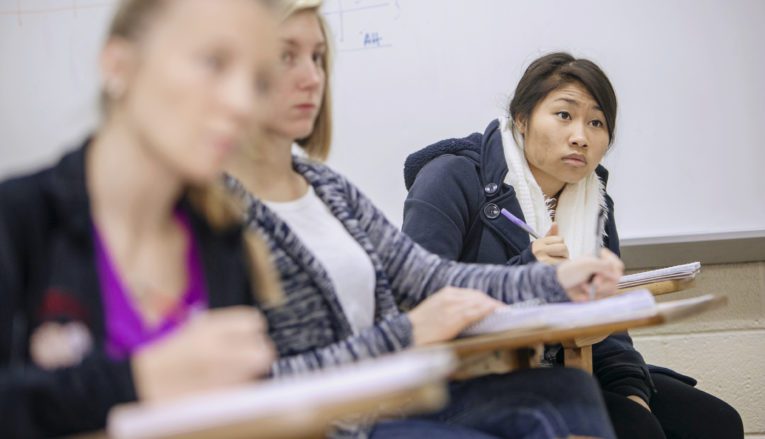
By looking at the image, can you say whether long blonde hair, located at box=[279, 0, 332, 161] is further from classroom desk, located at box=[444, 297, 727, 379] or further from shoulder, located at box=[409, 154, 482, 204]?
shoulder, located at box=[409, 154, 482, 204]

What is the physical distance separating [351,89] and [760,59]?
3.59ft

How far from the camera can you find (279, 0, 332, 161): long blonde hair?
1.40 m

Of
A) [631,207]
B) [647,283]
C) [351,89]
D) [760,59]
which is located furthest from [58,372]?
[760,59]

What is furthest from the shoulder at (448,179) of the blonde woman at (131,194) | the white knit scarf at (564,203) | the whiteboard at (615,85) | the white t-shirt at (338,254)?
the blonde woman at (131,194)

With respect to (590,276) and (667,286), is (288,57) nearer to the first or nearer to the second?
(590,276)

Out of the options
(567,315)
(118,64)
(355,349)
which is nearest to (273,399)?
(118,64)

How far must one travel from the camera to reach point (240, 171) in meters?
1.34

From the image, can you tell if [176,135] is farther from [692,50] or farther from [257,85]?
[692,50]

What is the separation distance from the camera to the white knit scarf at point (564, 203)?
2.18 meters

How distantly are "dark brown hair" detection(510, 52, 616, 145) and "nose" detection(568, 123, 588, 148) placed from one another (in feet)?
0.24

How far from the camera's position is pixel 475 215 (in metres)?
2.08

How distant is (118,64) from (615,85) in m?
1.97

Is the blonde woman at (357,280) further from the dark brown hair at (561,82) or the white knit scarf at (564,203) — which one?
the dark brown hair at (561,82)

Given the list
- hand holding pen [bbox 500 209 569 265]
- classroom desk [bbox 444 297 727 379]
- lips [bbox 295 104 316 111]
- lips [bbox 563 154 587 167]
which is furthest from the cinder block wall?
lips [bbox 295 104 316 111]
